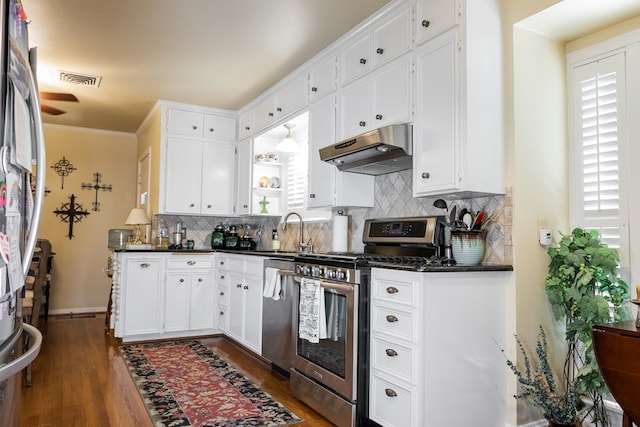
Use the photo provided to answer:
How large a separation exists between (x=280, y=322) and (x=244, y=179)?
2.35m

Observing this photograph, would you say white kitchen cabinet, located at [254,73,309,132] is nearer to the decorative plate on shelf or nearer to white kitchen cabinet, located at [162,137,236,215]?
the decorative plate on shelf

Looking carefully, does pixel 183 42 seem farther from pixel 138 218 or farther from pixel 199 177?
pixel 138 218

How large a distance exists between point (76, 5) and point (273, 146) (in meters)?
2.55

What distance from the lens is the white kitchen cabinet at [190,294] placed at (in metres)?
5.07

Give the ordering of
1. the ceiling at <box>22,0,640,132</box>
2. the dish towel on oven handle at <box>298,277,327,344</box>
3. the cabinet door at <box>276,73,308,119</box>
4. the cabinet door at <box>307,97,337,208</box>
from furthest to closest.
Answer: the cabinet door at <box>276,73,308,119</box>
the cabinet door at <box>307,97,337,208</box>
the ceiling at <box>22,0,640,132</box>
the dish towel on oven handle at <box>298,277,327,344</box>

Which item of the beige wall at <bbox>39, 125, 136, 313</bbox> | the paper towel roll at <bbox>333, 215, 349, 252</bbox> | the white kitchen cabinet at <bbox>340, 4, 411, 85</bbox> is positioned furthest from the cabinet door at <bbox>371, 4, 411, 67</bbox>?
the beige wall at <bbox>39, 125, 136, 313</bbox>

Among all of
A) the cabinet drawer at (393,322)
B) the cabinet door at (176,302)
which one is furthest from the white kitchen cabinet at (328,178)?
the cabinet door at (176,302)

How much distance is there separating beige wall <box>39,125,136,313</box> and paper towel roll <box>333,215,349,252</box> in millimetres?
4352

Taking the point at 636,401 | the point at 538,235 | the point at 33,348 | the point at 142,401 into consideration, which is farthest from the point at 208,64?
the point at 636,401

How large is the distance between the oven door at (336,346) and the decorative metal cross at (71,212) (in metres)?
5.05

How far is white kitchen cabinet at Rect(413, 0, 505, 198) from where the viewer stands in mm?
2607

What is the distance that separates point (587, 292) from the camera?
7.94 ft

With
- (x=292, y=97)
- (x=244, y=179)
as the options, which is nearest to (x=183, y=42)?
(x=292, y=97)

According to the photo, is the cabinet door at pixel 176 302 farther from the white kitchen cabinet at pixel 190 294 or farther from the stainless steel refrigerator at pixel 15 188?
the stainless steel refrigerator at pixel 15 188
